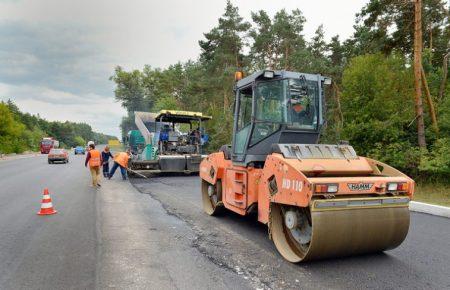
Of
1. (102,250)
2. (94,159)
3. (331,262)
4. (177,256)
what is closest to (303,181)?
(331,262)

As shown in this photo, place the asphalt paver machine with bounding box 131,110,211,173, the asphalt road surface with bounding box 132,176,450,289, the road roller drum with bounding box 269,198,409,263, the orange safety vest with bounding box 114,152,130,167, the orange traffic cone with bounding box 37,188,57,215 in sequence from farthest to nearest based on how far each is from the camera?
1. the asphalt paver machine with bounding box 131,110,211,173
2. the orange safety vest with bounding box 114,152,130,167
3. the orange traffic cone with bounding box 37,188,57,215
4. the road roller drum with bounding box 269,198,409,263
5. the asphalt road surface with bounding box 132,176,450,289

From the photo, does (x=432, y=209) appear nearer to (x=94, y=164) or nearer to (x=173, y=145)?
(x=94, y=164)

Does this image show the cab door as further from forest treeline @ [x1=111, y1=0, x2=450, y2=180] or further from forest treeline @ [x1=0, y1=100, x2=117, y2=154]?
forest treeline @ [x1=0, y1=100, x2=117, y2=154]

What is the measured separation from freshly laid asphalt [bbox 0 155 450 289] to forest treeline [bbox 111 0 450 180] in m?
2.58

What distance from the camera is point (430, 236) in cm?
605

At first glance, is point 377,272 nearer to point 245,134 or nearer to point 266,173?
point 266,173

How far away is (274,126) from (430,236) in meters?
3.27

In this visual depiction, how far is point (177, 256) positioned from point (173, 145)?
12.0 m

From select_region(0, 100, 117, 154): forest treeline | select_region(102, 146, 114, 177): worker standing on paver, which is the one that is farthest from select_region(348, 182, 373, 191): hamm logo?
select_region(0, 100, 117, 154): forest treeline

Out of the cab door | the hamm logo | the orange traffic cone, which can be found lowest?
the orange traffic cone

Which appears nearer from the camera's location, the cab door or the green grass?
the cab door

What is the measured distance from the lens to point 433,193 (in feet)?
36.3

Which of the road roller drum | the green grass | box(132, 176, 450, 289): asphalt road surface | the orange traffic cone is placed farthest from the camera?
the green grass

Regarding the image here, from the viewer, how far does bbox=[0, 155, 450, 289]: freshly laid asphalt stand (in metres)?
4.03
